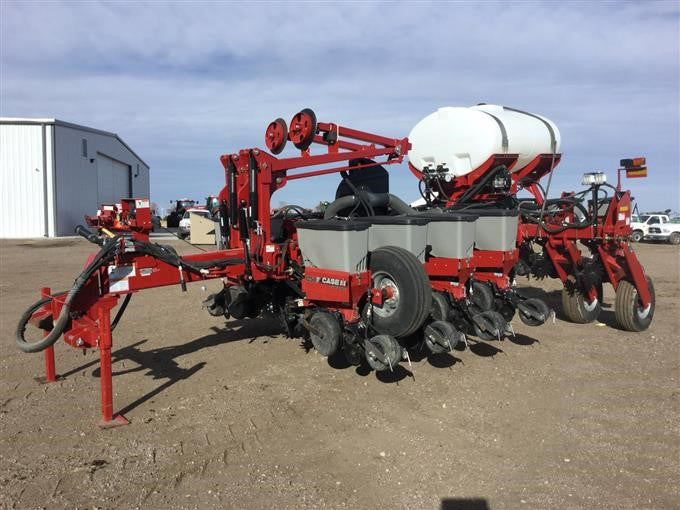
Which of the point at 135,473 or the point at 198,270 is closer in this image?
the point at 135,473

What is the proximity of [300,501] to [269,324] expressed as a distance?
406 centimetres

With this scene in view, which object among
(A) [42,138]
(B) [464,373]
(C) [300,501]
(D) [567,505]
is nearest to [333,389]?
(B) [464,373]

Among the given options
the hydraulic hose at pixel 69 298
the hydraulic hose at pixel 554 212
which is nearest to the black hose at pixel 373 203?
the hydraulic hose at pixel 554 212

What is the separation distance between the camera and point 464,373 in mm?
5027

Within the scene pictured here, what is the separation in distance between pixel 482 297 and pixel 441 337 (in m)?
1.19

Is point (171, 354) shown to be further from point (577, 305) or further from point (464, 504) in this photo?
point (577, 305)

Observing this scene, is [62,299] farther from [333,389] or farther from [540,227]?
[540,227]

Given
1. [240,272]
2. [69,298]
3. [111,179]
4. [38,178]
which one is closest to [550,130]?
[240,272]

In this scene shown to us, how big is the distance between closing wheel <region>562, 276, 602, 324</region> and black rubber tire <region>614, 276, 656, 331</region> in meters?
0.48

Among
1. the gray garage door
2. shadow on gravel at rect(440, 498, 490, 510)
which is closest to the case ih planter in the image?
shadow on gravel at rect(440, 498, 490, 510)

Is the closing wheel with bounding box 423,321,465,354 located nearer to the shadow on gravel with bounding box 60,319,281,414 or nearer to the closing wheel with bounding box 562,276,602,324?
the shadow on gravel with bounding box 60,319,281,414

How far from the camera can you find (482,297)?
Result: 17.5 ft

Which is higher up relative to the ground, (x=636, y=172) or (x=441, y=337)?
(x=636, y=172)

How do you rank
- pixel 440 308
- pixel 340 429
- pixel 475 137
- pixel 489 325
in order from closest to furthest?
pixel 340 429
pixel 489 325
pixel 440 308
pixel 475 137
